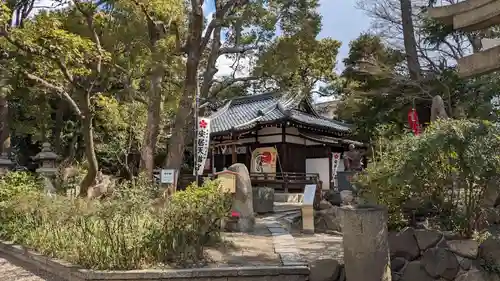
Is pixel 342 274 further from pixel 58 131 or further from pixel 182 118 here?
pixel 58 131

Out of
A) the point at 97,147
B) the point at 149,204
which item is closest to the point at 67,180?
the point at 97,147

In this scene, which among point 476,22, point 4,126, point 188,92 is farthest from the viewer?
point 4,126

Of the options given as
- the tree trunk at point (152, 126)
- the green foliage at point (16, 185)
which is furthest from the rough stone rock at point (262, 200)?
the green foliage at point (16, 185)

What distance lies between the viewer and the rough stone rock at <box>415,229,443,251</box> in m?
5.16

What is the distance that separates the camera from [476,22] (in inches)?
209

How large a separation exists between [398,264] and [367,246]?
0.78 meters

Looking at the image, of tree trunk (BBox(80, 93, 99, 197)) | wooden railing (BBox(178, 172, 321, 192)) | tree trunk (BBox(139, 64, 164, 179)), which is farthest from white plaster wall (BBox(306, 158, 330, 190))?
tree trunk (BBox(80, 93, 99, 197))

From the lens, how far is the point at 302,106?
2431 cm

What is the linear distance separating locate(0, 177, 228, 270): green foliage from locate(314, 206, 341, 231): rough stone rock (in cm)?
371

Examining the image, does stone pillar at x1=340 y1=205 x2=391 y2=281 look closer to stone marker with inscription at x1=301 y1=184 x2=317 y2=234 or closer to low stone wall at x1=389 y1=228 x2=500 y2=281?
low stone wall at x1=389 y1=228 x2=500 y2=281

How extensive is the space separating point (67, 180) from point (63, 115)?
9359 mm

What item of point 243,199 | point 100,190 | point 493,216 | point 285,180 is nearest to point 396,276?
point 493,216

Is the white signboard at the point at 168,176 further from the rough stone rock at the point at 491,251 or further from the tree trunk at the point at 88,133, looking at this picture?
the rough stone rock at the point at 491,251

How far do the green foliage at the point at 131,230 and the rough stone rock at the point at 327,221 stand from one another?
3.71 m
